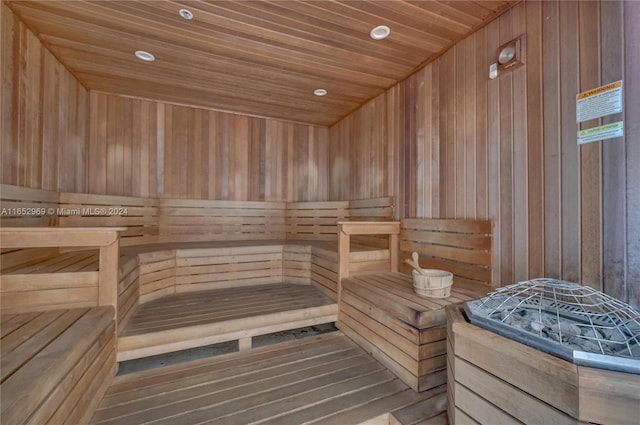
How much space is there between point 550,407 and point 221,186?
3.88 meters

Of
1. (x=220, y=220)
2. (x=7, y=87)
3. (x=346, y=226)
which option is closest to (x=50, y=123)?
(x=7, y=87)

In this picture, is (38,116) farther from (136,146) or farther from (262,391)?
(262,391)

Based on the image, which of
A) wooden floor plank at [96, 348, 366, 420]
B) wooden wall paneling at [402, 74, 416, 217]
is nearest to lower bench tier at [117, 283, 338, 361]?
wooden floor plank at [96, 348, 366, 420]

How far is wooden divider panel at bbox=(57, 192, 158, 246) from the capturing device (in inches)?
108

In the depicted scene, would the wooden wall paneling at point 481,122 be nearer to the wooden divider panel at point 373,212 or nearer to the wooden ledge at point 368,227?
the wooden ledge at point 368,227

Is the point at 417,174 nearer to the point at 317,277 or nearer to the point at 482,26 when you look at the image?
the point at 482,26

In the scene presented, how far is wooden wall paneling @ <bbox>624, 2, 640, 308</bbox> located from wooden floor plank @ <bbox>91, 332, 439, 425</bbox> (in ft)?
3.80

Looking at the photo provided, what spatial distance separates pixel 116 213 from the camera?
10.1 feet

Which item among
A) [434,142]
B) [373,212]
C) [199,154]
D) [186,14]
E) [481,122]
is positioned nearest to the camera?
[186,14]

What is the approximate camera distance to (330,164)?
444 centimetres

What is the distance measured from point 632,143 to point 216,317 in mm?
2748

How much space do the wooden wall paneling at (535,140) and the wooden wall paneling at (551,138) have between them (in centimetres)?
2

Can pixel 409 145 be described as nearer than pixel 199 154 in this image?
Yes

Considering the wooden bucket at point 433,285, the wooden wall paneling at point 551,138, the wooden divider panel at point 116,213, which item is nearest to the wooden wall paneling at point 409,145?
the wooden bucket at point 433,285
